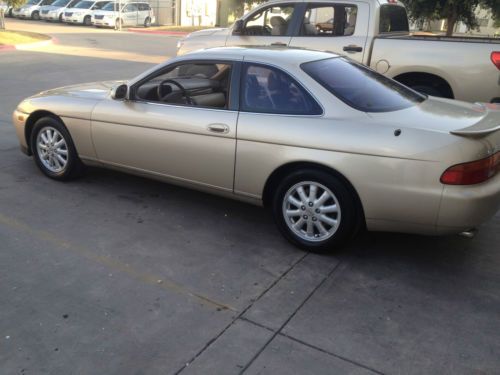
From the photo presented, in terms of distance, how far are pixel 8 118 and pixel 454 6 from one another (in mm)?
11775

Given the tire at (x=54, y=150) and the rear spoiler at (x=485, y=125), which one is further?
the tire at (x=54, y=150)

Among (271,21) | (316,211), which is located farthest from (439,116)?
(271,21)

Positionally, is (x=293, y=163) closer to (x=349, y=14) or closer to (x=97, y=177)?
(x=97, y=177)

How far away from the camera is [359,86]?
434 cm

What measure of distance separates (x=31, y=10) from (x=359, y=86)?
36027mm

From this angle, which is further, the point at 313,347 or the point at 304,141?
the point at 304,141

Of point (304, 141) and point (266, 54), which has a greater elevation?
point (266, 54)

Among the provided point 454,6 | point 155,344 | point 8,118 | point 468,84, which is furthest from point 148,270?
point 454,6

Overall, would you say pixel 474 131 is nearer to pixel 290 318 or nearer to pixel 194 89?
pixel 290 318

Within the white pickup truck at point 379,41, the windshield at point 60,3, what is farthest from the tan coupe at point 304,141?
the windshield at point 60,3

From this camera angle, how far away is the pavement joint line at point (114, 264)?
3.45 metres

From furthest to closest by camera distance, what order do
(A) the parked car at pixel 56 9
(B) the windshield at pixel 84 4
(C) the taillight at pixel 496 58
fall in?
(A) the parked car at pixel 56 9 → (B) the windshield at pixel 84 4 → (C) the taillight at pixel 496 58

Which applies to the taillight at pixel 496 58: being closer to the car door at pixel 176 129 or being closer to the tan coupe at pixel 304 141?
the tan coupe at pixel 304 141

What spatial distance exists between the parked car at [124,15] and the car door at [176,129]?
28.7 m
